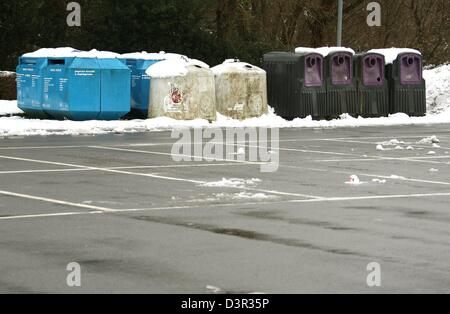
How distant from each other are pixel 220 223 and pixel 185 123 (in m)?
16.0

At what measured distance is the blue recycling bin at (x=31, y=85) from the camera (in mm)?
28547

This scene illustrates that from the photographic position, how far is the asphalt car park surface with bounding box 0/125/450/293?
9.17m

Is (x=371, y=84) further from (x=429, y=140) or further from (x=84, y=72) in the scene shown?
(x=84, y=72)

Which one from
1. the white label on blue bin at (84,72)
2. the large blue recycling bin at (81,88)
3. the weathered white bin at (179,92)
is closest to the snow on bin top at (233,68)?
the weathered white bin at (179,92)

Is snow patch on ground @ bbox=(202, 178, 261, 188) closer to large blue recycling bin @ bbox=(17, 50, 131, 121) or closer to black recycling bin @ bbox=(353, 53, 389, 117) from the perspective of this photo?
large blue recycling bin @ bbox=(17, 50, 131, 121)

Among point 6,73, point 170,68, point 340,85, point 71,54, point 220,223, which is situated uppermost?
point 71,54

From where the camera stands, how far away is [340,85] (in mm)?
31484

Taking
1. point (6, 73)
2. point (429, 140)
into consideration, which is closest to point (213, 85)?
point (429, 140)

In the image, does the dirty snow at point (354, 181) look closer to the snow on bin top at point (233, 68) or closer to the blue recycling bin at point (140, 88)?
the blue recycling bin at point (140, 88)

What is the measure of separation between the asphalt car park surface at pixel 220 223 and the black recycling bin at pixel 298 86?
962 cm

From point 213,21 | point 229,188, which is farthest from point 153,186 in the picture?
point 213,21

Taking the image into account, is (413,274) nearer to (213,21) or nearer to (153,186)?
(153,186)

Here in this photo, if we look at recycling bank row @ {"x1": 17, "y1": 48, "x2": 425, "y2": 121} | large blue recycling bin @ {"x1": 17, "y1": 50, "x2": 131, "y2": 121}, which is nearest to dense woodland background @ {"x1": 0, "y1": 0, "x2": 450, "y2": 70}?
recycling bank row @ {"x1": 17, "y1": 48, "x2": 425, "y2": 121}

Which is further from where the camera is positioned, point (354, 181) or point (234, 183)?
point (354, 181)
